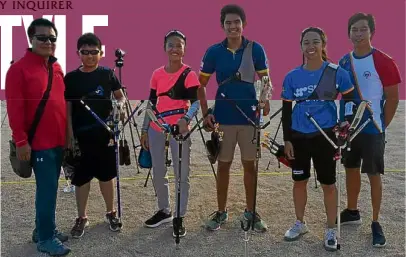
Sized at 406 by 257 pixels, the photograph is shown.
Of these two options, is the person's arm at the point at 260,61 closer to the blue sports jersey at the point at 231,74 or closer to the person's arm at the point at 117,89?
the blue sports jersey at the point at 231,74

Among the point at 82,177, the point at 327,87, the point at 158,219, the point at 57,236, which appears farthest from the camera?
the point at 158,219

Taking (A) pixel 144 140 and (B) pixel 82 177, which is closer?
(B) pixel 82 177

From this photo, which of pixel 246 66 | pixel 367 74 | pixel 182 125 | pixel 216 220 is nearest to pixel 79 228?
pixel 216 220

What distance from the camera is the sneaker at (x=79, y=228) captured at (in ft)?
13.8

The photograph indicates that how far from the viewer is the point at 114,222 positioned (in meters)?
4.38

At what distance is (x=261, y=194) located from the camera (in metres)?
5.42

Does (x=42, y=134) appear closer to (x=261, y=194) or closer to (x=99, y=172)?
(x=99, y=172)

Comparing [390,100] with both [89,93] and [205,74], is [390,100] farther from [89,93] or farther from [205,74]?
[89,93]

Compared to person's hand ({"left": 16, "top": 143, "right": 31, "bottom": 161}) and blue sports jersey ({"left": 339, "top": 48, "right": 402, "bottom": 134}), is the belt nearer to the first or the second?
person's hand ({"left": 16, "top": 143, "right": 31, "bottom": 161})

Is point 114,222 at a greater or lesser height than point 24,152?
lesser

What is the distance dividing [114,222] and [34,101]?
1.34 meters

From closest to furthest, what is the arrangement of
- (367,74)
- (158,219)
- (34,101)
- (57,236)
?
1. (34,101)
2. (367,74)
3. (57,236)
4. (158,219)

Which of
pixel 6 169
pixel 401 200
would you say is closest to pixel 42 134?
pixel 6 169

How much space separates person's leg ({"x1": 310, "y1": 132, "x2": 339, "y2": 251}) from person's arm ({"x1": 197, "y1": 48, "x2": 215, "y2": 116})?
0.97m
